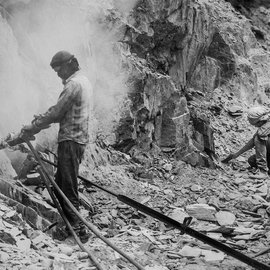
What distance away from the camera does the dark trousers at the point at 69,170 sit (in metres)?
4.48

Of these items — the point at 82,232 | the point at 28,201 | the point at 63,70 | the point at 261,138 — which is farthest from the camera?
the point at 261,138

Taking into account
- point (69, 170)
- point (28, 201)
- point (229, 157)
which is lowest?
point (229, 157)

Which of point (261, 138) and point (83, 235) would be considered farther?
point (261, 138)

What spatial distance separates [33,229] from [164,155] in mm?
4983

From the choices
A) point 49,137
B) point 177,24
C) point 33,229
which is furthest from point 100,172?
point 177,24

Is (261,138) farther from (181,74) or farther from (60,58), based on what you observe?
(60,58)

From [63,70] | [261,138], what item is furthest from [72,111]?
[261,138]

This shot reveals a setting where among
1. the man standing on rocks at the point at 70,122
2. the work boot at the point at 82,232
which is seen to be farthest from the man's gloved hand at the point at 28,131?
the work boot at the point at 82,232

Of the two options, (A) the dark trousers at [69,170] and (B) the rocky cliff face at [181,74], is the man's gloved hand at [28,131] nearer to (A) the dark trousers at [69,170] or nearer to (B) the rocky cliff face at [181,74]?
(A) the dark trousers at [69,170]

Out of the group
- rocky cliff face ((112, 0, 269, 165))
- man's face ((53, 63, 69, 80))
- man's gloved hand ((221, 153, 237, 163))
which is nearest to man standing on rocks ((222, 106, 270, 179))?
man's gloved hand ((221, 153, 237, 163))

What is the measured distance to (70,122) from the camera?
14.6ft

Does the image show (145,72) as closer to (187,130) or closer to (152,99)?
(152,99)

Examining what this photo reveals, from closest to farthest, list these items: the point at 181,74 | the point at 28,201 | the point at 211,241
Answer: the point at 211,241
the point at 28,201
the point at 181,74

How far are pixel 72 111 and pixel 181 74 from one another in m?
7.05
